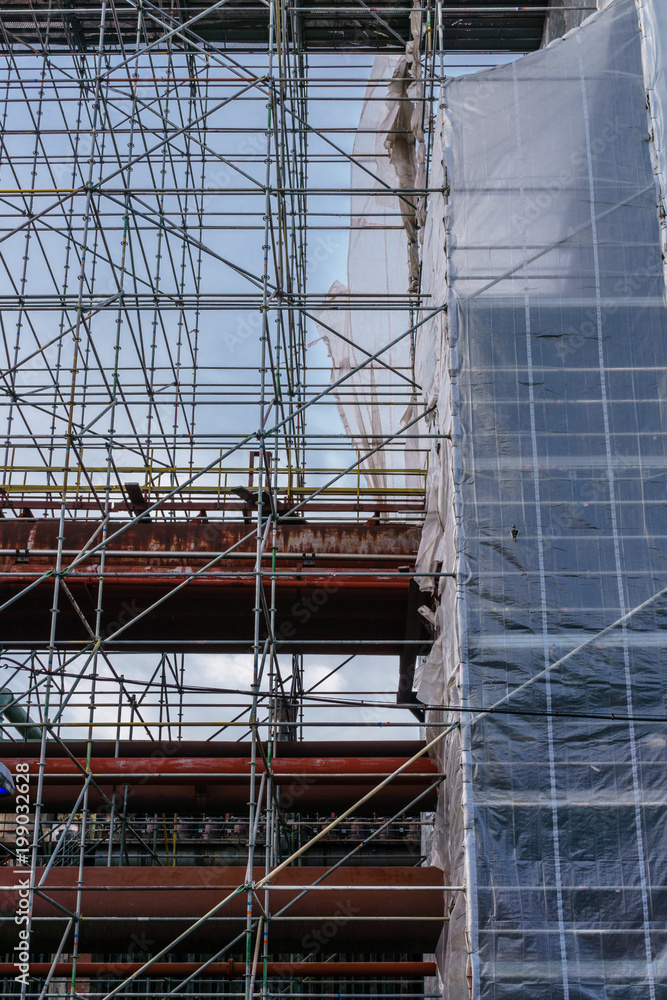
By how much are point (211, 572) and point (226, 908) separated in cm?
337

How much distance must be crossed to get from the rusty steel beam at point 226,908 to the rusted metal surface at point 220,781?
0.90 m

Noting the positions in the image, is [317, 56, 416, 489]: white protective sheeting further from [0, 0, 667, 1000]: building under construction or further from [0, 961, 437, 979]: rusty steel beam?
[0, 961, 437, 979]: rusty steel beam

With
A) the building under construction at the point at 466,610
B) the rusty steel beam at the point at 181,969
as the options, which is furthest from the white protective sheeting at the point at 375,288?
the rusty steel beam at the point at 181,969

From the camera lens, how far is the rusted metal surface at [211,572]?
11031 millimetres

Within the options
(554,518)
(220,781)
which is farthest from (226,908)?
(554,518)

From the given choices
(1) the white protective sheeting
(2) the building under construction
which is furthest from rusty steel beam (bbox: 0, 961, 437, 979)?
(1) the white protective sheeting

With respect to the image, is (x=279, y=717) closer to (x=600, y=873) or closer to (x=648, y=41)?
(x=600, y=873)

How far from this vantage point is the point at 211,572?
10828mm

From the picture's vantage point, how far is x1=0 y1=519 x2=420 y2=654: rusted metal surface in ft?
36.2

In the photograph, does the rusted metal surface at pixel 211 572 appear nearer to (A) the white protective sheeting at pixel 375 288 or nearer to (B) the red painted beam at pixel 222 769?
(B) the red painted beam at pixel 222 769

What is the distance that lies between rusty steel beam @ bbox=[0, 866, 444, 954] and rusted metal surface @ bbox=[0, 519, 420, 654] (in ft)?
7.90

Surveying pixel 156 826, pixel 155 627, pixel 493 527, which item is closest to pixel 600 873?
pixel 493 527

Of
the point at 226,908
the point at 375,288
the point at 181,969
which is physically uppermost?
the point at 375,288

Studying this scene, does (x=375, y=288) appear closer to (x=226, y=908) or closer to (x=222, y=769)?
(x=222, y=769)
